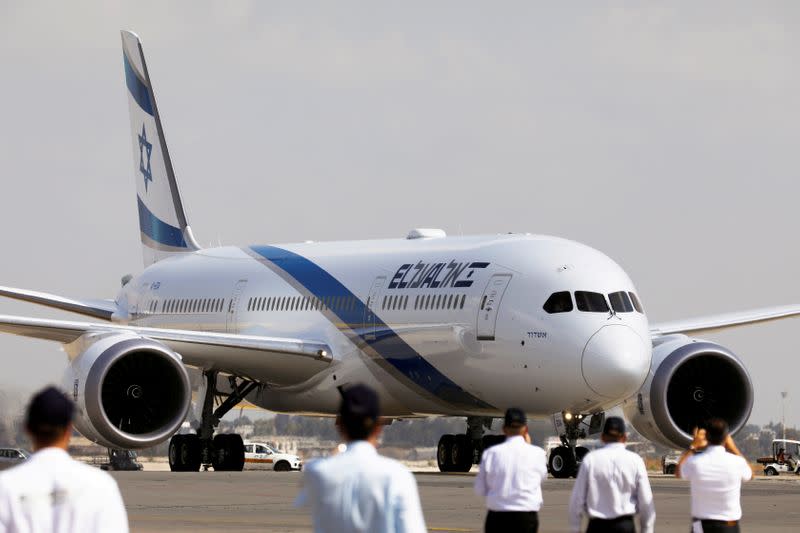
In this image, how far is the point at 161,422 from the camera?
1117 inches

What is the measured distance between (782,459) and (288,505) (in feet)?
157

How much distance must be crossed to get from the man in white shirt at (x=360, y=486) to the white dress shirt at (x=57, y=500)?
799mm

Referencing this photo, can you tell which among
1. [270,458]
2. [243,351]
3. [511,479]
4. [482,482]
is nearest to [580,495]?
[511,479]

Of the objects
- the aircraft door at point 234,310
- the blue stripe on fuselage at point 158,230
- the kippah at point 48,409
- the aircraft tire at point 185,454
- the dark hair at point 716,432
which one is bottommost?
the kippah at point 48,409

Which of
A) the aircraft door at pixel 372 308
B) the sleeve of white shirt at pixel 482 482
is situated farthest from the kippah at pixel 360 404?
the aircraft door at pixel 372 308

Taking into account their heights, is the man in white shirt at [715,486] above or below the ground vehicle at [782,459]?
below

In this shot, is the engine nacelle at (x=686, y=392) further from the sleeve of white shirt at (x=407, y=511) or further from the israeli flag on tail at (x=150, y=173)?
the sleeve of white shirt at (x=407, y=511)

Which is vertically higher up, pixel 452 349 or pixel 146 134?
pixel 146 134

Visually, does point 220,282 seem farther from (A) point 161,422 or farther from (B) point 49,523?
(B) point 49,523

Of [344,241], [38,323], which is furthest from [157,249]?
[38,323]

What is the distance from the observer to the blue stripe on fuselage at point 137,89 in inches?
1569

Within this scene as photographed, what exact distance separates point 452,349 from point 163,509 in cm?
891

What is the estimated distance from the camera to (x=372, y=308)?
29.8 meters

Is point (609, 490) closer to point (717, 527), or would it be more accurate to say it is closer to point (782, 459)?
point (717, 527)
